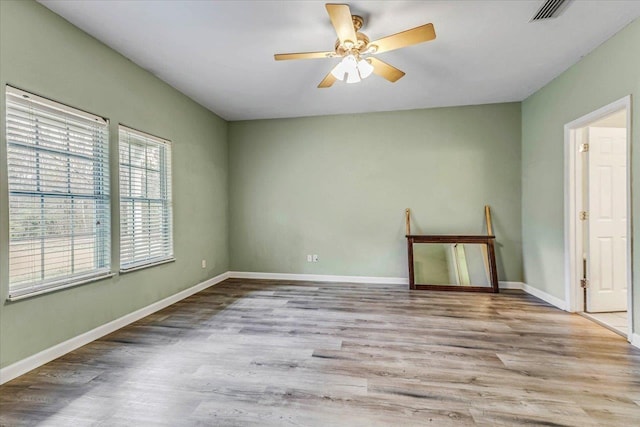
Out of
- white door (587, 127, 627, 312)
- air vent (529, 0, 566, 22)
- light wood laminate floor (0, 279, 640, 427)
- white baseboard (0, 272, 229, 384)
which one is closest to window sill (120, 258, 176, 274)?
white baseboard (0, 272, 229, 384)

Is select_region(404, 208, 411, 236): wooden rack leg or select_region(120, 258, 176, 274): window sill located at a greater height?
select_region(404, 208, 411, 236): wooden rack leg

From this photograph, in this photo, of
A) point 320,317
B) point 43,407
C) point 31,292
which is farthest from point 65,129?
point 320,317

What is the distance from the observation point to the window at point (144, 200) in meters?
2.93

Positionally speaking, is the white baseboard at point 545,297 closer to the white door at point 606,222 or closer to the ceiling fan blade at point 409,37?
the white door at point 606,222

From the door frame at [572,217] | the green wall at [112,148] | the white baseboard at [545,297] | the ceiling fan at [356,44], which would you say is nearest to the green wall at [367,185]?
the white baseboard at [545,297]

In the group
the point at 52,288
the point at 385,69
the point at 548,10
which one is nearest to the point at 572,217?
the point at 548,10

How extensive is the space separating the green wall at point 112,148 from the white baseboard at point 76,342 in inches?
1.8

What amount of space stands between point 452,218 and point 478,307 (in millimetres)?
1418

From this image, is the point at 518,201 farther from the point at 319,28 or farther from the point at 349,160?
the point at 319,28

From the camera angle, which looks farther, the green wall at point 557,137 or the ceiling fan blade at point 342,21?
the green wall at point 557,137

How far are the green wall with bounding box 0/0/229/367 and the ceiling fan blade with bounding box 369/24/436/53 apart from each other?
8.29 ft

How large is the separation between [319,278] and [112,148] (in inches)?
128

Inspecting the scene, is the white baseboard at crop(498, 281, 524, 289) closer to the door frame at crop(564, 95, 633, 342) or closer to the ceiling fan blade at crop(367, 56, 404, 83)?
the door frame at crop(564, 95, 633, 342)

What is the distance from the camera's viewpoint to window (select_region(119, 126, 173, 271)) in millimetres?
2934
